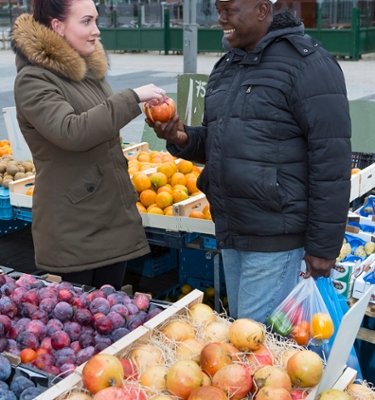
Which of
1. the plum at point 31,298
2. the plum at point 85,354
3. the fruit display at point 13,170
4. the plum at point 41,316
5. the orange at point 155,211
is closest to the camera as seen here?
the plum at point 85,354

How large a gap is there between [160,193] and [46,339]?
1.90m

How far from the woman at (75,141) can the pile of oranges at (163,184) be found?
803mm

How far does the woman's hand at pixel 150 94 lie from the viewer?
2.76m

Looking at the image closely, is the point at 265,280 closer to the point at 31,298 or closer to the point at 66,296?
the point at 66,296

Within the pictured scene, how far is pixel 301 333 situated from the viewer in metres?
2.28

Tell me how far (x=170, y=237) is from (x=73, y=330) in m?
1.58

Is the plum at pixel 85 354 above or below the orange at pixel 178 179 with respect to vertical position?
below

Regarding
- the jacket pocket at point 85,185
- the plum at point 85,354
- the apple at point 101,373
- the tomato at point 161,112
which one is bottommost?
the plum at point 85,354

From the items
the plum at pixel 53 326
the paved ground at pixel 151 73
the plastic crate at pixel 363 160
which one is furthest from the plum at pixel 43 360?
the paved ground at pixel 151 73

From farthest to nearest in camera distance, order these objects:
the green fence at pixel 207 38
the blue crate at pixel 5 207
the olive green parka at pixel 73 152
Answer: the green fence at pixel 207 38 < the blue crate at pixel 5 207 < the olive green parka at pixel 73 152

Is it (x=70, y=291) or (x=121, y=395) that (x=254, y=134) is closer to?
(x=70, y=291)

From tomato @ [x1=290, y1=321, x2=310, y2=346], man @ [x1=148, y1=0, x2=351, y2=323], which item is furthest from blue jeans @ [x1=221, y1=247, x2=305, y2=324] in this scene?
tomato @ [x1=290, y1=321, x2=310, y2=346]

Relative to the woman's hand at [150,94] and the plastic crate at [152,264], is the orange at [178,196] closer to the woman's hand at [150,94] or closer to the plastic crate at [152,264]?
the plastic crate at [152,264]

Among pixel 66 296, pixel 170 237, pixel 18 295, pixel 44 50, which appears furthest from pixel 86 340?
pixel 170 237
